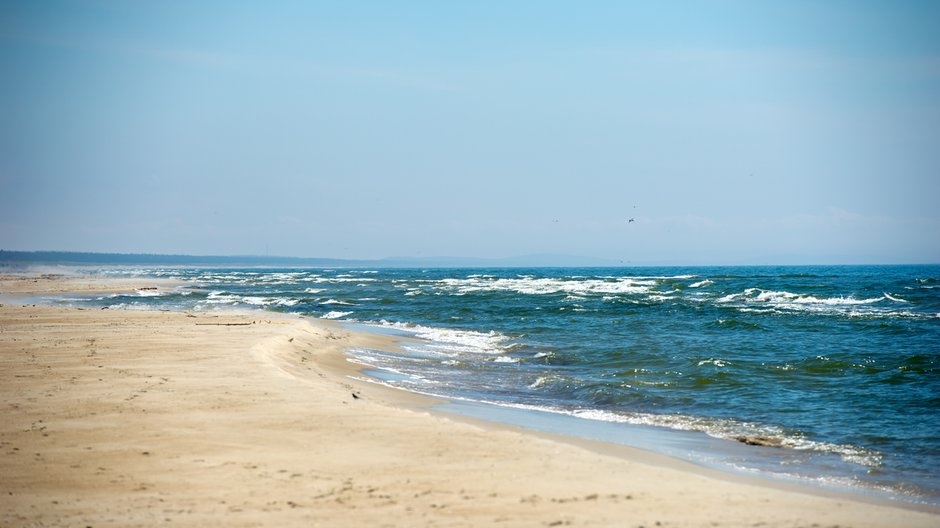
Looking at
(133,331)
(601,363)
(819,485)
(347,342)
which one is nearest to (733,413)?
(819,485)

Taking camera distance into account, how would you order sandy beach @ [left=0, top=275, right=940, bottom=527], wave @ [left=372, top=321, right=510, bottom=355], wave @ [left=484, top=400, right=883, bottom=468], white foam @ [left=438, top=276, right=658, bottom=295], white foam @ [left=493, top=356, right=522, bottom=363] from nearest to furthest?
sandy beach @ [left=0, top=275, right=940, bottom=527] < wave @ [left=484, top=400, right=883, bottom=468] < white foam @ [left=493, top=356, right=522, bottom=363] < wave @ [left=372, top=321, right=510, bottom=355] < white foam @ [left=438, top=276, right=658, bottom=295]

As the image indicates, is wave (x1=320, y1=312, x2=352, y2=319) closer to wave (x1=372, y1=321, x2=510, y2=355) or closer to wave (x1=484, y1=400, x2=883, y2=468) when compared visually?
wave (x1=372, y1=321, x2=510, y2=355)

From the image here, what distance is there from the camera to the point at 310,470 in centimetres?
738

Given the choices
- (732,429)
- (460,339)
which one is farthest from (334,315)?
(732,429)

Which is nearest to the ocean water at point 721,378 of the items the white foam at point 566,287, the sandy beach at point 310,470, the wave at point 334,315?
the wave at point 334,315

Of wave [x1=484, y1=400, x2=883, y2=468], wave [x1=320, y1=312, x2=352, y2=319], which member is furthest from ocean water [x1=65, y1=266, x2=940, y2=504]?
wave [x1=320, y1=312, x2=352, y2=319]

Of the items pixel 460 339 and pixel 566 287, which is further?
pixel 566 287

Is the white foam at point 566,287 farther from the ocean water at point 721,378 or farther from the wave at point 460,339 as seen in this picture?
the wave at point 460,339

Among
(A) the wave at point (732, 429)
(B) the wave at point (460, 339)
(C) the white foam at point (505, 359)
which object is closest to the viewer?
(A) the wave at point (732, 429)

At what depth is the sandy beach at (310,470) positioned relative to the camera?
6.23 meters

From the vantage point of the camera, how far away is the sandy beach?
623cm

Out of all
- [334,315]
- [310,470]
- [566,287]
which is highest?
[310,470]

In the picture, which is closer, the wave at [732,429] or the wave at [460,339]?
the wave at [732,429]

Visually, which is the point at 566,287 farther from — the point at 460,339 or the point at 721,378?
the point at 721,378
